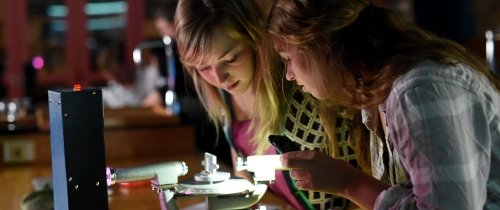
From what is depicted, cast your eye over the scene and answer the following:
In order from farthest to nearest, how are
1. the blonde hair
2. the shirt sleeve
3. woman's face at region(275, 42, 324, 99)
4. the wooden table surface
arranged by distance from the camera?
the wooden table surface
the blonde hair
woman's face at region(275, 42, 324, 99)
the shirt sleeve

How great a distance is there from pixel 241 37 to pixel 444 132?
2.27 feet

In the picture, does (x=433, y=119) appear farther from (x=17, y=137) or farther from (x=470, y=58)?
(x=17, y=137)

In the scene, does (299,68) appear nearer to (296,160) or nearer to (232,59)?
(296,160)

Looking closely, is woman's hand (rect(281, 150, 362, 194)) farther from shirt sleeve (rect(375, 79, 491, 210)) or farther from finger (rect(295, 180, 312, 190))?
shirt sleeve (rect(375, 79, 491, 210))

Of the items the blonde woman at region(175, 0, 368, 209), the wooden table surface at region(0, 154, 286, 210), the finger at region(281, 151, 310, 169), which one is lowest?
the wooden table surface at region(0, 154, 286, 210)

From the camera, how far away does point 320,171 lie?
3.70 ft

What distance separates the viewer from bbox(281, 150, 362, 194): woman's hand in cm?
112

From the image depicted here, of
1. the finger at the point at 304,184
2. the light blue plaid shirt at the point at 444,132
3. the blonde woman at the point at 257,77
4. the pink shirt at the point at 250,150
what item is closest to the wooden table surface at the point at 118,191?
the pink shirt at the point at 250,150

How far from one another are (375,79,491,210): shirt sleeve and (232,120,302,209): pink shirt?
66cm

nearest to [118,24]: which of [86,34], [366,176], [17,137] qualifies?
[86,34]

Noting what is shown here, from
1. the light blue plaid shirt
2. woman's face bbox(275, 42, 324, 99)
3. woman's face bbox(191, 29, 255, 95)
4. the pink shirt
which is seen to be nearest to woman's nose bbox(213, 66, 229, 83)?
woman's face bbox(191, 29, 255, 95)

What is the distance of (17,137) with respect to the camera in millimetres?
2502

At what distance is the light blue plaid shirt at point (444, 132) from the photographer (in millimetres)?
916

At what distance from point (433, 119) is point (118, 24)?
6.51 m
